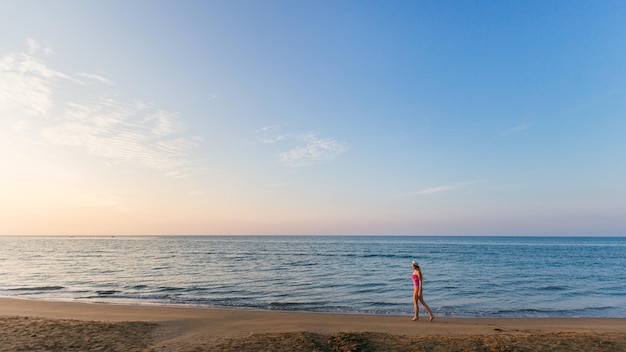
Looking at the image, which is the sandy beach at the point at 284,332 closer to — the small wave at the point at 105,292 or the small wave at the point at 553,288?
the small wave at the point at 105,292

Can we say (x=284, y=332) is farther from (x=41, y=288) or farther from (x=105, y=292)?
(x=41, y=288)

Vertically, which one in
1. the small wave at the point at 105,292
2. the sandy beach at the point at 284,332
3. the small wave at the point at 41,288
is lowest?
the small wave at the point at 41,288

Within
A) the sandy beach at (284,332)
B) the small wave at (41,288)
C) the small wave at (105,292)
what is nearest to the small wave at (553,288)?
the sandy beach at (284,332)

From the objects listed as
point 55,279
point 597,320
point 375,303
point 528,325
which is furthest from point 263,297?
point 55,279

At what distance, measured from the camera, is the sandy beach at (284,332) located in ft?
31.3

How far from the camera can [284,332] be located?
1159 centimetres

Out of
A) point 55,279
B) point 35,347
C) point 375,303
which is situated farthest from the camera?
point 55,279

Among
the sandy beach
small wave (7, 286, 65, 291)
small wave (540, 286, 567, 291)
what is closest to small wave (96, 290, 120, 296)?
small wave (7, 286, 65, 291)

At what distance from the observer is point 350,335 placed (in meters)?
10.6

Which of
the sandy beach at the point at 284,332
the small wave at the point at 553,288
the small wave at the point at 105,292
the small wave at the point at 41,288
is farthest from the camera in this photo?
the small wave at the point at 553,288

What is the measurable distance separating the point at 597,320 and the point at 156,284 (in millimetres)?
26301

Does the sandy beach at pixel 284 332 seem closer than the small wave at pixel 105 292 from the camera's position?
Yes

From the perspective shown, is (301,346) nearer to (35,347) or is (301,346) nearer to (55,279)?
(35,347)

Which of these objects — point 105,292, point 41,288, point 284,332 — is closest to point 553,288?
point 284,332
